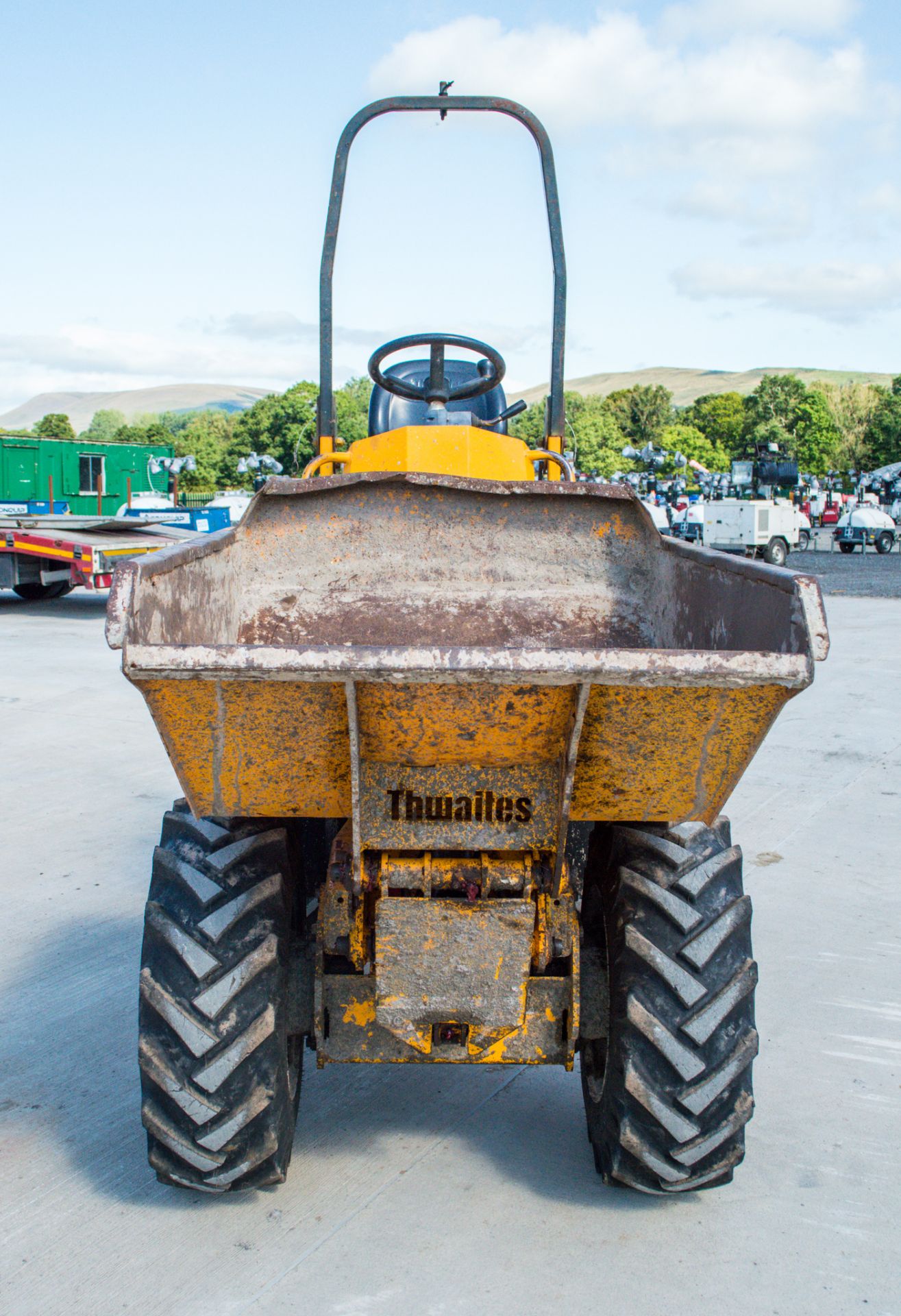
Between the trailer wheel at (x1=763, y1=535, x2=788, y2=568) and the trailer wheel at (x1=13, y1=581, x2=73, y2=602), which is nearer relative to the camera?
the trailer wheel at (x1=13, y1=581, x2=73, y2=602)

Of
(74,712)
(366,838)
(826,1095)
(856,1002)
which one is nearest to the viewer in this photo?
(366,838)

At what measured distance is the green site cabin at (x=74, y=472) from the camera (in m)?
20.0

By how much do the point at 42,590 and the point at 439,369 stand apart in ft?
38.4

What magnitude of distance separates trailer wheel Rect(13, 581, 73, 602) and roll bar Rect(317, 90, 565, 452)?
1102 centimetres

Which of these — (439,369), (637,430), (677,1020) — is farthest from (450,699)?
(637,430)

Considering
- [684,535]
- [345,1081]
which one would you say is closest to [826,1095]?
[345,1081]

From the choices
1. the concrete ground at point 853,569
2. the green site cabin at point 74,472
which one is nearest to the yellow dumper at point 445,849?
the concrete ground at point 853,569

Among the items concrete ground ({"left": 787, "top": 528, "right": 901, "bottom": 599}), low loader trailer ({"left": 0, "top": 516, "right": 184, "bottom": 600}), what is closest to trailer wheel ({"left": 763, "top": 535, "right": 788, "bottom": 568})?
concrete ground ({"left": 787, "top": 528, "right": 901, "bottom": 599})

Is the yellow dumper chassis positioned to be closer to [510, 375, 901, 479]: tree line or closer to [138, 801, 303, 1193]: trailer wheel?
[138, 801, 303, 1193]: trailer wheel

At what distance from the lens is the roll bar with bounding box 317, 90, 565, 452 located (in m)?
4.22

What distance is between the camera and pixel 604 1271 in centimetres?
249

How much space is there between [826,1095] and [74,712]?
624cm

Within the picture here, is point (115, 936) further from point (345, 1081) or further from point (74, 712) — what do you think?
point (74, 712)

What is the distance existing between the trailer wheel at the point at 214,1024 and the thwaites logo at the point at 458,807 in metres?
0.50
